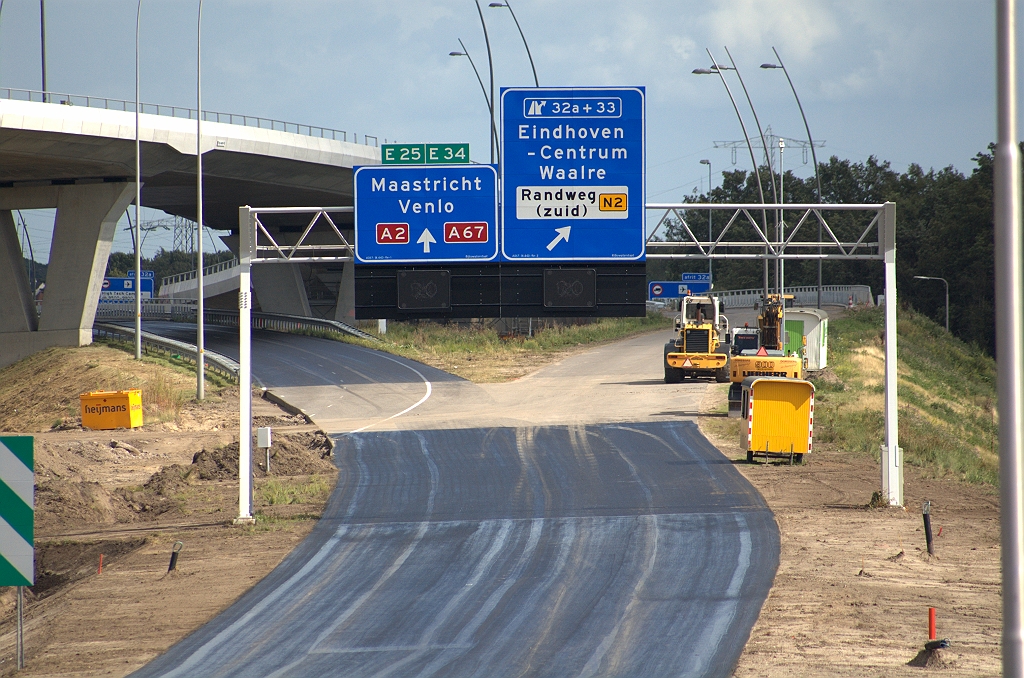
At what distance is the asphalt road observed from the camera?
1232cm

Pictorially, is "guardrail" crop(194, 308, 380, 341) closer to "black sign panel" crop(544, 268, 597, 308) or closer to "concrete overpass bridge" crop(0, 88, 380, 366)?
"concrete overpass bridge" crop(0, 88, 380, 366)

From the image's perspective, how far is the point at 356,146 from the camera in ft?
191

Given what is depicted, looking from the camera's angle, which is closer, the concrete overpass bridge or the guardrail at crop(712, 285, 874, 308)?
the concrete overpass bridge

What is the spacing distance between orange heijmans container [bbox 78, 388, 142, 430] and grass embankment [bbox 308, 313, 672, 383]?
1591 cm

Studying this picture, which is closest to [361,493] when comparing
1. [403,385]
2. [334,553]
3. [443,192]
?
[334,553]

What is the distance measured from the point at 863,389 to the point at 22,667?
3183cm

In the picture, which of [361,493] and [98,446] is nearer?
[361,493]

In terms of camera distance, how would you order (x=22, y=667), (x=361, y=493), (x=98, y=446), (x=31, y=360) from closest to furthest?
(x=22, y=667) → (x=361, y=493) → (x=98, y=446) → (x=31, y=360)

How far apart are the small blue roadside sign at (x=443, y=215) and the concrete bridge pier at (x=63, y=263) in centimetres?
3481

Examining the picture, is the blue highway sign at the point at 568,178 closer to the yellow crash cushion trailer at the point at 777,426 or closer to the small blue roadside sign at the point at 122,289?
the yellow crash cushion trailer at the point at 777,426

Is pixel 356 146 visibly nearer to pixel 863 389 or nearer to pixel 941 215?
pixel 863 389

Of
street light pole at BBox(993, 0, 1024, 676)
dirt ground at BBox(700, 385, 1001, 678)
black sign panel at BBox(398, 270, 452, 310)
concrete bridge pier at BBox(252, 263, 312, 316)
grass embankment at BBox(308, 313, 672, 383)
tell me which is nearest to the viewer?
street light pole at BBox(993, 0, 1024, 676)

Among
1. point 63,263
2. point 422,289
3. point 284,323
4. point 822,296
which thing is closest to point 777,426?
point 422,289

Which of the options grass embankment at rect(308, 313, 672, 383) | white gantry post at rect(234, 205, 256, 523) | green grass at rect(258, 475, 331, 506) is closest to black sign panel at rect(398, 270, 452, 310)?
white gantry post at rect(234, 205, 256, 523)
